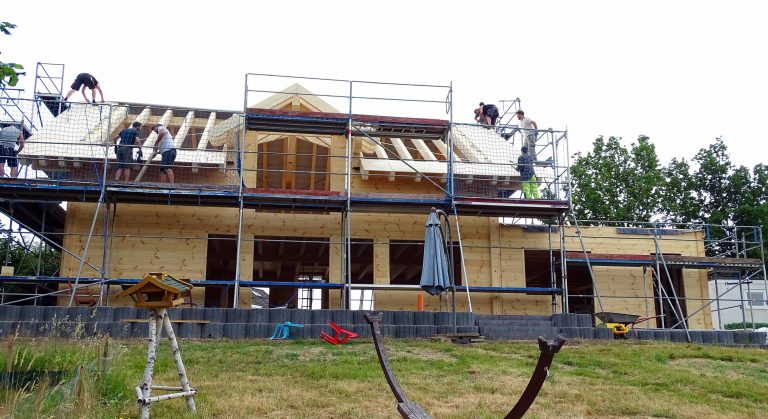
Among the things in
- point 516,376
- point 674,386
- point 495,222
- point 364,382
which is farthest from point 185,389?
point 495,222

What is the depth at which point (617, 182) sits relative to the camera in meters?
41.5

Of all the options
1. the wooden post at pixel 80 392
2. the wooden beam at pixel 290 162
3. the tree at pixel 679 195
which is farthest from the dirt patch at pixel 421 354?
the tree at pixel 679 195

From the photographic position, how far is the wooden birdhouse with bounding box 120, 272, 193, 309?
284 inches

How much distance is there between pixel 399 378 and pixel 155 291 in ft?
12.9

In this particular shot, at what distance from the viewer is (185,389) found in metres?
7.48

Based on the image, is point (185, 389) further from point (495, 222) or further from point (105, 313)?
point (495, 222)

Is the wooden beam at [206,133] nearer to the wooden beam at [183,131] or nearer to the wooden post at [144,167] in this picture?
the wooden beam at [183,131]

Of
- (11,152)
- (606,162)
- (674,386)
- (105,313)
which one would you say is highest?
(606,162)

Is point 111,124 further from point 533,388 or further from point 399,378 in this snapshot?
point 533,388

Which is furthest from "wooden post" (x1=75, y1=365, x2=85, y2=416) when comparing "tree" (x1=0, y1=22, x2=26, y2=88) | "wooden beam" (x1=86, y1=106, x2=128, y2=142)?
"wooden beam" (x1=86, y1=106, x2=128, y2=142)

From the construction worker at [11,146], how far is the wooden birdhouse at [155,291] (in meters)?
12.3

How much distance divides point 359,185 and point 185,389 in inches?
516

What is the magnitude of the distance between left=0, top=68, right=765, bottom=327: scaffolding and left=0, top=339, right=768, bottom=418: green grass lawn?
198 inches

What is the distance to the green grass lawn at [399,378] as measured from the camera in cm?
772
